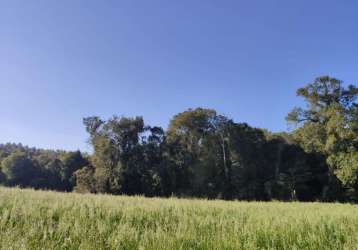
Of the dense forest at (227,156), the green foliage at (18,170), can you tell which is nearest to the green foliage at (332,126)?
the dense forest at (227,156)

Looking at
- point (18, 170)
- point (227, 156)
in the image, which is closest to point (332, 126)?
point (227, 156)

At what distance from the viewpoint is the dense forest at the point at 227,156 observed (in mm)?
33812

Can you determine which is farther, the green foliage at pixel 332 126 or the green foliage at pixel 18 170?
the green foliage at pixel 18 170

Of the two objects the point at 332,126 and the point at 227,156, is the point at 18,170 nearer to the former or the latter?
the point at 227,156

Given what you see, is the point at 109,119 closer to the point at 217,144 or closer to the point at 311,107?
the point at 217,144

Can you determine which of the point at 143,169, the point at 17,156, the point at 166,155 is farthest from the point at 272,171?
the point at 17,156

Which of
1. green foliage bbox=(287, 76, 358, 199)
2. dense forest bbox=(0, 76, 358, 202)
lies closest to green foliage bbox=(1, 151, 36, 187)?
dense forest bbox=(0, 76, 358, 202)

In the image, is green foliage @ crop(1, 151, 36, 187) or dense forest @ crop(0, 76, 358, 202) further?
green foliage @ crop(1, 151, 36, 187)

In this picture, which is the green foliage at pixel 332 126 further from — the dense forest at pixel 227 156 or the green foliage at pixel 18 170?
the green foliage at pixel 18 170

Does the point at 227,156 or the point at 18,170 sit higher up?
the point at 227,156

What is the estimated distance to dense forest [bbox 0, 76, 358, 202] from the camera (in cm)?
3381

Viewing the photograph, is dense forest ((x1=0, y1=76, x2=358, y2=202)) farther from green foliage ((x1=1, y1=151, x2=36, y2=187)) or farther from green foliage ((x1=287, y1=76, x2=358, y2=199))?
green foliage ((x1=1, y1=151, x2=36, y2=187))

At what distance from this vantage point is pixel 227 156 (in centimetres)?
4097

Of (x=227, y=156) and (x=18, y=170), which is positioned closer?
(x=227, y=156)
